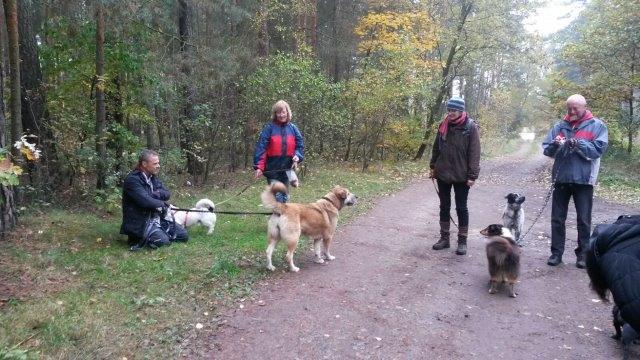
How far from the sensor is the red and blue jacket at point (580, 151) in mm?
5852

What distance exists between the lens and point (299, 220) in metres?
5.69

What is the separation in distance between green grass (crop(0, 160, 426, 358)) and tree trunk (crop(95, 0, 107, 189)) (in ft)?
3.01

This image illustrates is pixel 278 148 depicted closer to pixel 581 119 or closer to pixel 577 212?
pixel 581 119

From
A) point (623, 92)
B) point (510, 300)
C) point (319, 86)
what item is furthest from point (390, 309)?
point (623, 92)

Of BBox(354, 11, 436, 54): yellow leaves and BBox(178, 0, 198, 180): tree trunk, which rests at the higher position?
BBox(354, 11, 436, 54): yellow leaves

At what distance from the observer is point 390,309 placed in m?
4.76

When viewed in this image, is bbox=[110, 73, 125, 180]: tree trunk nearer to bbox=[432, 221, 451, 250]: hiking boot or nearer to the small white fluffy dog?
the small white fluffy dog

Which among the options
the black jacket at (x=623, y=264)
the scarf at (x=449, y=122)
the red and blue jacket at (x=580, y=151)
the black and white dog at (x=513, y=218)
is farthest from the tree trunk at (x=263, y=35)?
the black jacket at (x=623, y=264)

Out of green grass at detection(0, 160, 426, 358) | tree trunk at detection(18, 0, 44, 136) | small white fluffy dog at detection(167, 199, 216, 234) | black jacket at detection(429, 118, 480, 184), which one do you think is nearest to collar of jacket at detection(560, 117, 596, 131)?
black jacket at detection(429, 118, 480, 184)

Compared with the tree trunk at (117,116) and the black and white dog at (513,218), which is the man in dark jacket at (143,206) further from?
the black and white dog at (513,218)

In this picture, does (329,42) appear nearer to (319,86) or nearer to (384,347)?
(319,86)

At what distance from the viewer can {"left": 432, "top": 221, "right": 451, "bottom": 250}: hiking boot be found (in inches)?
270

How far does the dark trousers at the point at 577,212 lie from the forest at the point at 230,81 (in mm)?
6465

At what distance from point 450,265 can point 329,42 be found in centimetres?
1600
